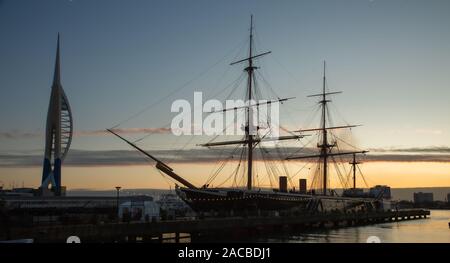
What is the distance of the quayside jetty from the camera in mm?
33800

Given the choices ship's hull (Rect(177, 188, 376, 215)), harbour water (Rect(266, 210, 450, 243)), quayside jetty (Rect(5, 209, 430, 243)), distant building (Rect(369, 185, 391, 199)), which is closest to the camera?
quayside jetty (Rect(5, 209, 430, 243))

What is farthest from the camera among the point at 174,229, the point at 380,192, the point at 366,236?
the point at 380,192

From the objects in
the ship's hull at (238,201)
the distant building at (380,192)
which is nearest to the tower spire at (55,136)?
the ship's hull at (238,201)

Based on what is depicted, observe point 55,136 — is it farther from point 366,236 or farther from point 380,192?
point 380,192

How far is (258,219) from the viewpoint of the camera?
202 ft

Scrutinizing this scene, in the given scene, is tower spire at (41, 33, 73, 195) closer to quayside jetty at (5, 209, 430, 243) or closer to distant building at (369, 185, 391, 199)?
quayside jetty at (5, 209, 430, 243)

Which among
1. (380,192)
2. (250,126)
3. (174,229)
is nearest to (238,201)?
(250,126)

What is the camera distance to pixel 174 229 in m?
47.0

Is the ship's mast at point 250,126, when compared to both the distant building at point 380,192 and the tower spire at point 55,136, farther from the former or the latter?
the distant building at point 380,192

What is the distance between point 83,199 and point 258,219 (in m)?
23.0

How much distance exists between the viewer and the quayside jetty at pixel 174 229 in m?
33.8

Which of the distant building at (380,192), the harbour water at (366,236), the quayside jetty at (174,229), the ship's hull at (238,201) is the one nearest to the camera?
the quayside jetty at (174,229)

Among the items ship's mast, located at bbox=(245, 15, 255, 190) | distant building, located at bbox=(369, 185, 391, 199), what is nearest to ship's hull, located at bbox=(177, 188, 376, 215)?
ship's mast, located at bbox=(245, 15, 255, 190)
